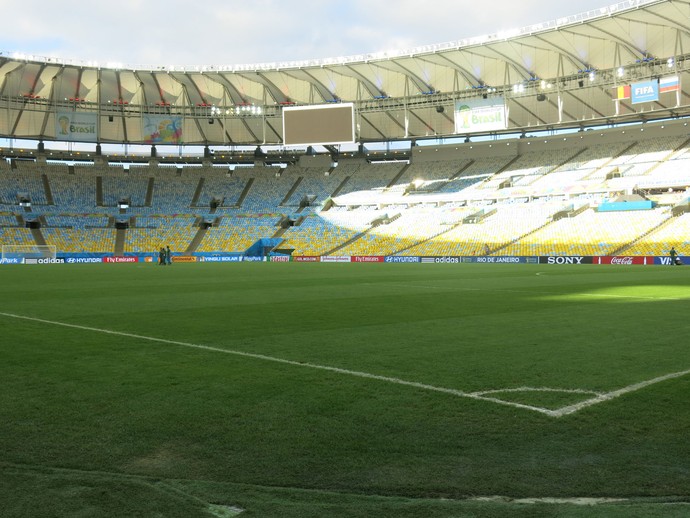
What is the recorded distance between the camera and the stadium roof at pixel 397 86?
166 ft

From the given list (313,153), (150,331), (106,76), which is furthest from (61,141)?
(150,331)

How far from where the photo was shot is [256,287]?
842 inches

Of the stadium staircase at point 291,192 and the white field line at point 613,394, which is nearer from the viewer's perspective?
the white field line at point 613,394

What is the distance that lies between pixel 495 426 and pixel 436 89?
200 ft

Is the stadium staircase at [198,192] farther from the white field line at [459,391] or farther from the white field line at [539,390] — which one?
the white field line at [539,390]

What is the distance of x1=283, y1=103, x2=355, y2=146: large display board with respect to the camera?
197 ft

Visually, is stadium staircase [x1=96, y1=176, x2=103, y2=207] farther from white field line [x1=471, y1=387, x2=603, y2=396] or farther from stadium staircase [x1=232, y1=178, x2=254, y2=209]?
white field line [x1=471, y1=387, x2=603, y2=396]

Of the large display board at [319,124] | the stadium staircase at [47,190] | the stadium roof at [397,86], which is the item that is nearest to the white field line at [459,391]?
the stadium roof at [397,86]

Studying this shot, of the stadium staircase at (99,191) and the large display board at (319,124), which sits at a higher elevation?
the large display board at (319,124)

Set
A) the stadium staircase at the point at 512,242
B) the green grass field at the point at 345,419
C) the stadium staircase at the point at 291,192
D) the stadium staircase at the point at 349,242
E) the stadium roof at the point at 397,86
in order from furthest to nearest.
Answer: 1. the stadium staircase at the point at 291,192
2. the stadium staircase at the point at 349,242
3. the stadium roof at the point at 397,86
4. the stadium staircase at the point at 512,242
5. the green grass field at the point at 345,419

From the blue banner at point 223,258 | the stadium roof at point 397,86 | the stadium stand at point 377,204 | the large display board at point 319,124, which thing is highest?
the stadium roof at point 397,86

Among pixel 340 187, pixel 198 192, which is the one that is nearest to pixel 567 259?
pixel 340 187

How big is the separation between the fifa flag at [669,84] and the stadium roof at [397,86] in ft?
0.94

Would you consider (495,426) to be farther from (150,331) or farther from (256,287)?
(256,287)
